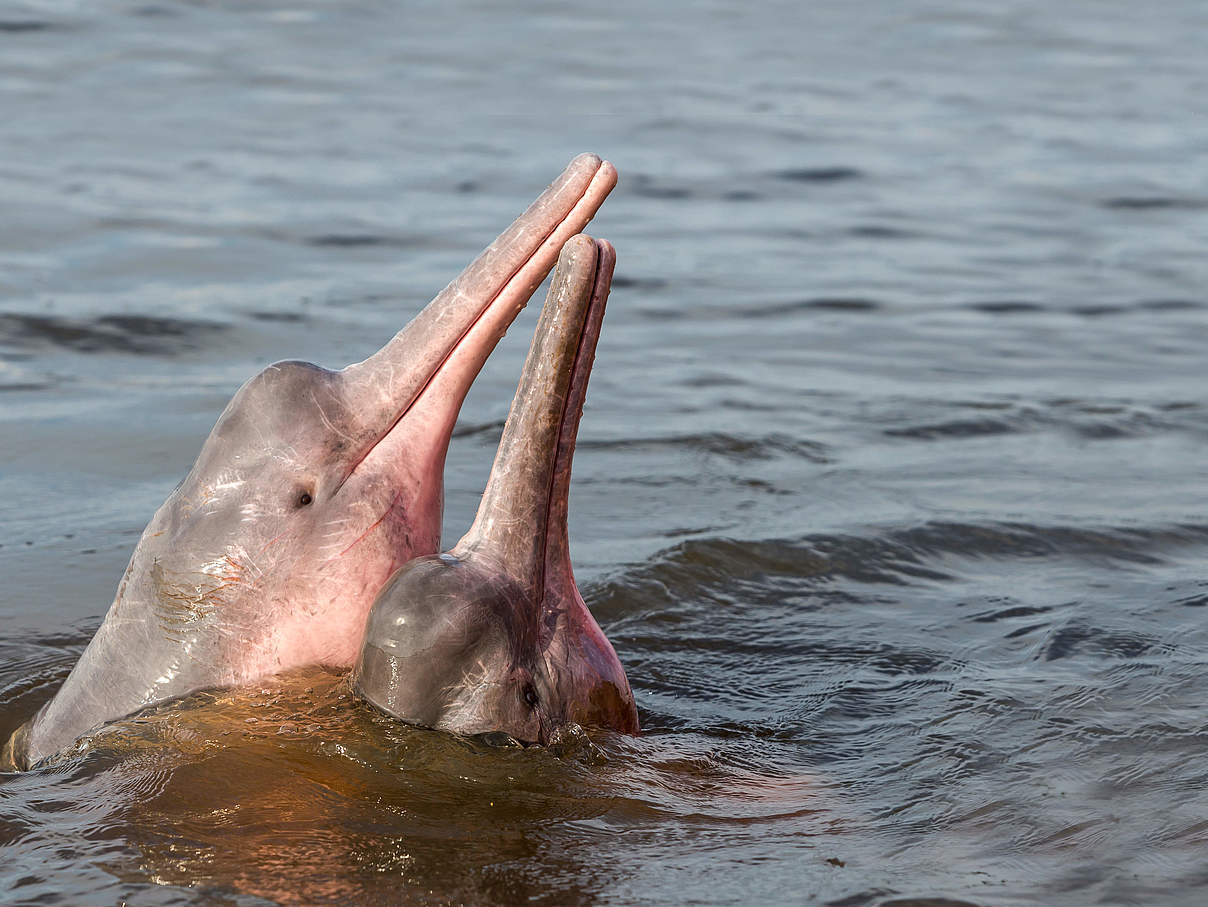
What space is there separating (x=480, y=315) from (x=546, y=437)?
43cm

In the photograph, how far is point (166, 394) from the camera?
9625 millimetres

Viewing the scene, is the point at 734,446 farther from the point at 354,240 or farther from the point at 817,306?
the point at 354,240

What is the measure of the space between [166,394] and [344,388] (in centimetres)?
Result: 504

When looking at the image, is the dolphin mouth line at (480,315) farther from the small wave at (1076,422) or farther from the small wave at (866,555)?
the small wave at (1076,422)

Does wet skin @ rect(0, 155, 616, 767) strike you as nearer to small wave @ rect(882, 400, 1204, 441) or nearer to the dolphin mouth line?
the dolphin mouth line

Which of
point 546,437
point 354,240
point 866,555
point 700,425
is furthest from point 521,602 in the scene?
point 354,240

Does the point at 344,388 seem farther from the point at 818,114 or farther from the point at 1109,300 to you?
the point at 818,114

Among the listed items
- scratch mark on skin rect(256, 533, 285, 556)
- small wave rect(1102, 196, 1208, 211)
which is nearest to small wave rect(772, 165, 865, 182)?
small wave rect(1102, 196, 1208, 211)

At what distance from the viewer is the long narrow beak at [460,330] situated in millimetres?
4762

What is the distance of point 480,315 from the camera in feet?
15.9

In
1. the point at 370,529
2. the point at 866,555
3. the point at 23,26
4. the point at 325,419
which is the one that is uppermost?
the point at 23,26

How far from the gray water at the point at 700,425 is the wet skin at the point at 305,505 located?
165 mm

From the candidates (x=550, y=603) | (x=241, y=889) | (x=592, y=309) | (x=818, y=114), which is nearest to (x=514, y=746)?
(x=550, y=603)

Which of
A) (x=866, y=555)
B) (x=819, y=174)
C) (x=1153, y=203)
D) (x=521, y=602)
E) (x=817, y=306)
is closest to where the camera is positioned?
(x=521, y=602)
